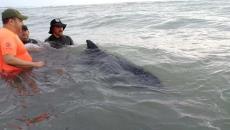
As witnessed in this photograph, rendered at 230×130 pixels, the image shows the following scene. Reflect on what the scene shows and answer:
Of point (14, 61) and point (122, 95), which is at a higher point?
point (14, 61)

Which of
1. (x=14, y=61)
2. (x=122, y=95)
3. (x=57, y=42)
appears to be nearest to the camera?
(x=122, y=95)

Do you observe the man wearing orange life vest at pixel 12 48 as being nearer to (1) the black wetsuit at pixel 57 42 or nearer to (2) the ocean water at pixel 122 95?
(2) the ocean water at pixel 122 95

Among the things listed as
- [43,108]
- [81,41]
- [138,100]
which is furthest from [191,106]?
[81,41]

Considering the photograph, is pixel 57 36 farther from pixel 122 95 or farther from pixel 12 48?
pixel 122 95

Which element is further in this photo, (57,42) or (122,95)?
(57,42)

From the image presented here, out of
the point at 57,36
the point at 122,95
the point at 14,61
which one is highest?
the point at 57,36

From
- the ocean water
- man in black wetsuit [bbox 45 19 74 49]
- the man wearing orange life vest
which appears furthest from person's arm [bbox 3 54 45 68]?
man in black wetsuit [bbox 45 19 74 49]

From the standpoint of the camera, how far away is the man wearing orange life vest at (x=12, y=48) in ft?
20.6

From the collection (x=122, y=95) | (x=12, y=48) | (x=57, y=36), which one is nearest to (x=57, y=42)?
(x=57, y=36)

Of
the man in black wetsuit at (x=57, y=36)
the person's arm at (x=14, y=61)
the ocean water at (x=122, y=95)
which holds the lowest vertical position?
the ocean water at (x=122, y=95)

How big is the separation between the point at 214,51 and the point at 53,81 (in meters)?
5.18

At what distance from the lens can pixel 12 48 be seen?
631 centimetres

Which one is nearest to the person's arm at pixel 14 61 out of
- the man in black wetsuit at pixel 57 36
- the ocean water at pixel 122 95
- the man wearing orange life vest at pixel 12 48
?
the man wearing orange life vest at pixel 12 48

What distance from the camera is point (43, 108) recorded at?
5.30 m
